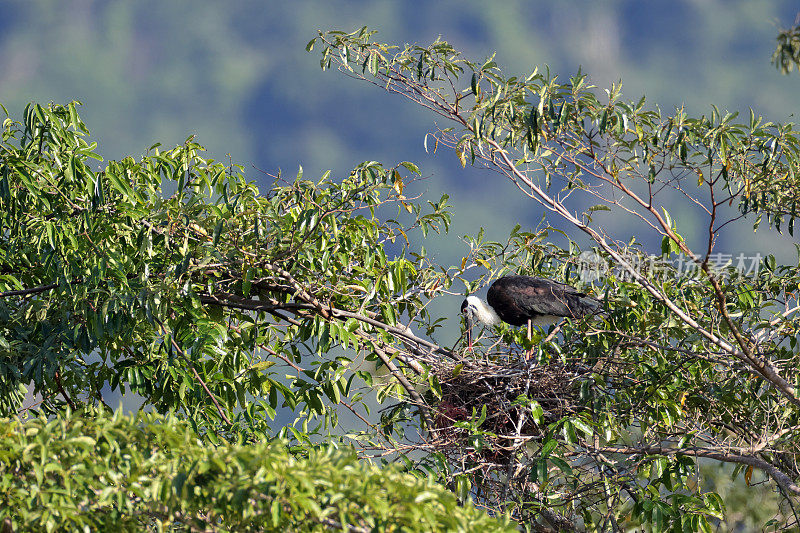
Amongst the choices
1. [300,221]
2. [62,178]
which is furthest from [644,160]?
[62,178]

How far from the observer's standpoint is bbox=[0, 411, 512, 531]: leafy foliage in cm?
279

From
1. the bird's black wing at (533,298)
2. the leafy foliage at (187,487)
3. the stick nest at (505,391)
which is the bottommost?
the leafy foliage at (187,487)

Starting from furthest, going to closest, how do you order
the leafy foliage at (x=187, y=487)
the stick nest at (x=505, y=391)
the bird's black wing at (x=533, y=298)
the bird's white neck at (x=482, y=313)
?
the bird's white neck at (x=482, y=313) → the bird's black wing at (x=533, y=298) → the stick nest at (x=505, y=391) → the leafy foliage at (x=187, y=487)

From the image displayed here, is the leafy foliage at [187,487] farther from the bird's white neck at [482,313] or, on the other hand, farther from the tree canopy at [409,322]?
the bird's white neck at [482,313]

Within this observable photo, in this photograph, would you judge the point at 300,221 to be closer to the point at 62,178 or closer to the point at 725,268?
the point at 62,178

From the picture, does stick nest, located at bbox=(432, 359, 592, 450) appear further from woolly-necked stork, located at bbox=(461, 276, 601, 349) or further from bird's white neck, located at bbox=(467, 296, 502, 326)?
bird's white neck, located at bbox=(467, 296, 502, 326)

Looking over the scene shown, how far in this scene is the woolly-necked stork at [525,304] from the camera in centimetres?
645

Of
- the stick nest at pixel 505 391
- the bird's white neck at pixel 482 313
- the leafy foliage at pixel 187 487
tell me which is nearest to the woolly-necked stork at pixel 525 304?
the bird's white neck at pixel 482 313

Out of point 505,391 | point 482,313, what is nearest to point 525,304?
point 482,313

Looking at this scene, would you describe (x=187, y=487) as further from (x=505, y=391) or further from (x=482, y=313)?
(x=482, y=313)

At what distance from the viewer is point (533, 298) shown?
21.9ft

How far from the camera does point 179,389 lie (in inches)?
200

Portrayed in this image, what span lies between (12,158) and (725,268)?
4.57m

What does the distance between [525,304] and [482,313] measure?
1.81 ft
